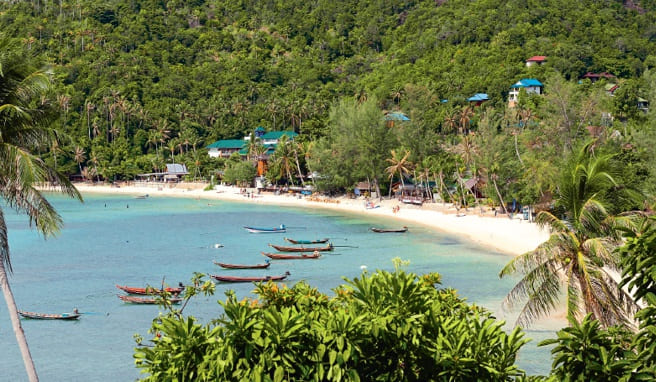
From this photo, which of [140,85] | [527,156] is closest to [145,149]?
[140,85]

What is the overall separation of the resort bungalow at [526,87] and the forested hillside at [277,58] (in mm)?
1896

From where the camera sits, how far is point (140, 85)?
14375 centimetres

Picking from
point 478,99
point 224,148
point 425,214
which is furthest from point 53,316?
point 224,148

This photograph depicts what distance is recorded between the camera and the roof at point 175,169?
378 ft

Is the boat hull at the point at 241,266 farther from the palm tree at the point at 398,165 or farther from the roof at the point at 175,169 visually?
the roof at the point at 175,169

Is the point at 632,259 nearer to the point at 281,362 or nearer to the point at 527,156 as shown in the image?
the point at 281,362

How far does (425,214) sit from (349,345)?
5778 centimetres

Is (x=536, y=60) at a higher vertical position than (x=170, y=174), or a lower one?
higher

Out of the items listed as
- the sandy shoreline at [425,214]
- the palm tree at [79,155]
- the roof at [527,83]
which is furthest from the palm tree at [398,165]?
the palm tree at [79,155]

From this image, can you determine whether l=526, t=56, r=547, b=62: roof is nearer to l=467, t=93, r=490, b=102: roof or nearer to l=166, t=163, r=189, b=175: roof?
l=467, t=93, r=490, b=102: roof

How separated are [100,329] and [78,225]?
4526 cm

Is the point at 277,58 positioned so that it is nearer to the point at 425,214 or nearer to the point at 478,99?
the point at 478,99

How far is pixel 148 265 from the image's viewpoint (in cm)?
4650

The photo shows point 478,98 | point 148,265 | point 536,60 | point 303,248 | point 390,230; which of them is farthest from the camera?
point 536,60
